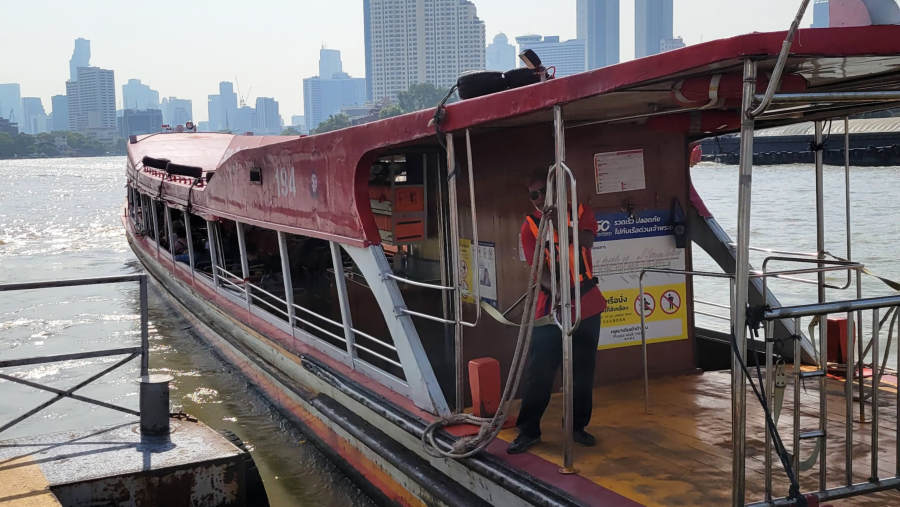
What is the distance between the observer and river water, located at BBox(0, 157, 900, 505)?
29.3 ft

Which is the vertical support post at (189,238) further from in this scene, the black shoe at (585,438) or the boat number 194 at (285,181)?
the black shoe at (585,438)

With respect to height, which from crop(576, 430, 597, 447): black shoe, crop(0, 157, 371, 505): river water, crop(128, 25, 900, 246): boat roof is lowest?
crop(0, 157, 371, 505): river water

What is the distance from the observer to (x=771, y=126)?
641 centimetres

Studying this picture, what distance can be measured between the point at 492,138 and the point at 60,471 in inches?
156

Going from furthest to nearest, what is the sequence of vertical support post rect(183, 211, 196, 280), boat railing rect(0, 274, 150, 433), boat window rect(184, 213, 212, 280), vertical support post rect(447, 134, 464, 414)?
boat window rect(184, 213, 212, 280)
vertical support post rect(183, 211, 196, 280)
boat railing rect(0, 274, 150, 433)
vertical support post rect(447, 134, 464, 414)

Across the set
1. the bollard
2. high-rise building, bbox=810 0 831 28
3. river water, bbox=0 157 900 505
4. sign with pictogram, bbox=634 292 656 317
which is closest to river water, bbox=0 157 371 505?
river water, bbox=0 157 900 505

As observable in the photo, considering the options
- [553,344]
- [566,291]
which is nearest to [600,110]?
[566,291]

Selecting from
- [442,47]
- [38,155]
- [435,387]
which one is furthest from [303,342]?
[38,155]

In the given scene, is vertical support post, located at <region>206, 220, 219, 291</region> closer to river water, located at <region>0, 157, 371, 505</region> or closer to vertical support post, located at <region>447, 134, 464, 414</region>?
river water, located at <region>0, 157, 371, 505</region>

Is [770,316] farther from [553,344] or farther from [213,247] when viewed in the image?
[213,247]

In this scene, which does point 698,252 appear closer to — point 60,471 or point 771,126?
point 771,126

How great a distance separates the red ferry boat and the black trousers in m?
0.17

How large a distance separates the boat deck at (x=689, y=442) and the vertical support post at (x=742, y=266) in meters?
0.81

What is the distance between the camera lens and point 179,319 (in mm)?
15305
